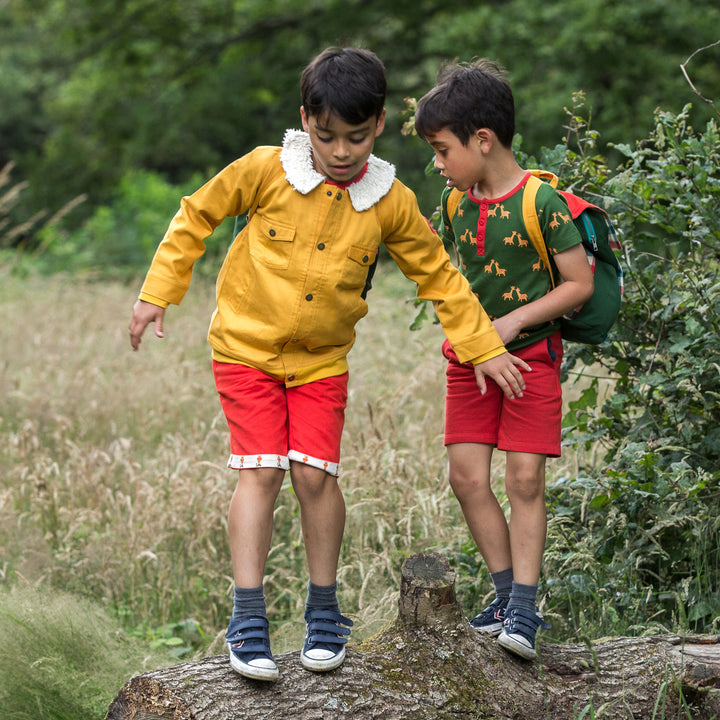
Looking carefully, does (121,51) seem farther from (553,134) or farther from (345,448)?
(345,448)

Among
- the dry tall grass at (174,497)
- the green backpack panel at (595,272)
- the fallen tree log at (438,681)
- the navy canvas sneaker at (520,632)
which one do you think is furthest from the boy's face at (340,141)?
the dry tall grass at (174,497)

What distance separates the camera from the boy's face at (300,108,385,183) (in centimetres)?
255

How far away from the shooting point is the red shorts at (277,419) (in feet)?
8.75

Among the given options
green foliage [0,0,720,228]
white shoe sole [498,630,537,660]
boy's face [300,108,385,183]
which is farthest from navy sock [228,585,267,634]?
green foliage [0,0,720,228]

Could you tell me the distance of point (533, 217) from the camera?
9.09ft

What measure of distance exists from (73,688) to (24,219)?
1497cm

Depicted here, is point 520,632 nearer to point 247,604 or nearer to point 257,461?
point 247,604

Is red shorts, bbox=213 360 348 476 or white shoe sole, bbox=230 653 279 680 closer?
white shoe sole, bbox=230 653 279 680

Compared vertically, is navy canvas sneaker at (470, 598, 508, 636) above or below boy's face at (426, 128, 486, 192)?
below

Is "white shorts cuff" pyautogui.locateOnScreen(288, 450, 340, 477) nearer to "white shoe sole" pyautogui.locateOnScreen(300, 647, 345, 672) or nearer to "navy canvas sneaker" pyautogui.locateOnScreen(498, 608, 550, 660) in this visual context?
"white shoe sole" pyautogui.locateOnScreen(300, 647, 345, 672)

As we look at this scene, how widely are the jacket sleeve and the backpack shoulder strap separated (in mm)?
236

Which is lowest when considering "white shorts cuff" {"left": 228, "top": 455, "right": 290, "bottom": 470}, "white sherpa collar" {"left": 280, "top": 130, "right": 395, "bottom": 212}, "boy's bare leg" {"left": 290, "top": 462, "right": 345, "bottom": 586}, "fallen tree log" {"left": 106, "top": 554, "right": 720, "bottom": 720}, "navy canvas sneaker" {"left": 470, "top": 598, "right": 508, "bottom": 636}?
"fallen tree log" {"left": 106, "top": 554, "right": 720, "bottom": 720}

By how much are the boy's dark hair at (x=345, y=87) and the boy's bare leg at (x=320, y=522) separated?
0.99 meters

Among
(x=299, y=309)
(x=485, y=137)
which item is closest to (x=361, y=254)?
(x=299, y=309)
